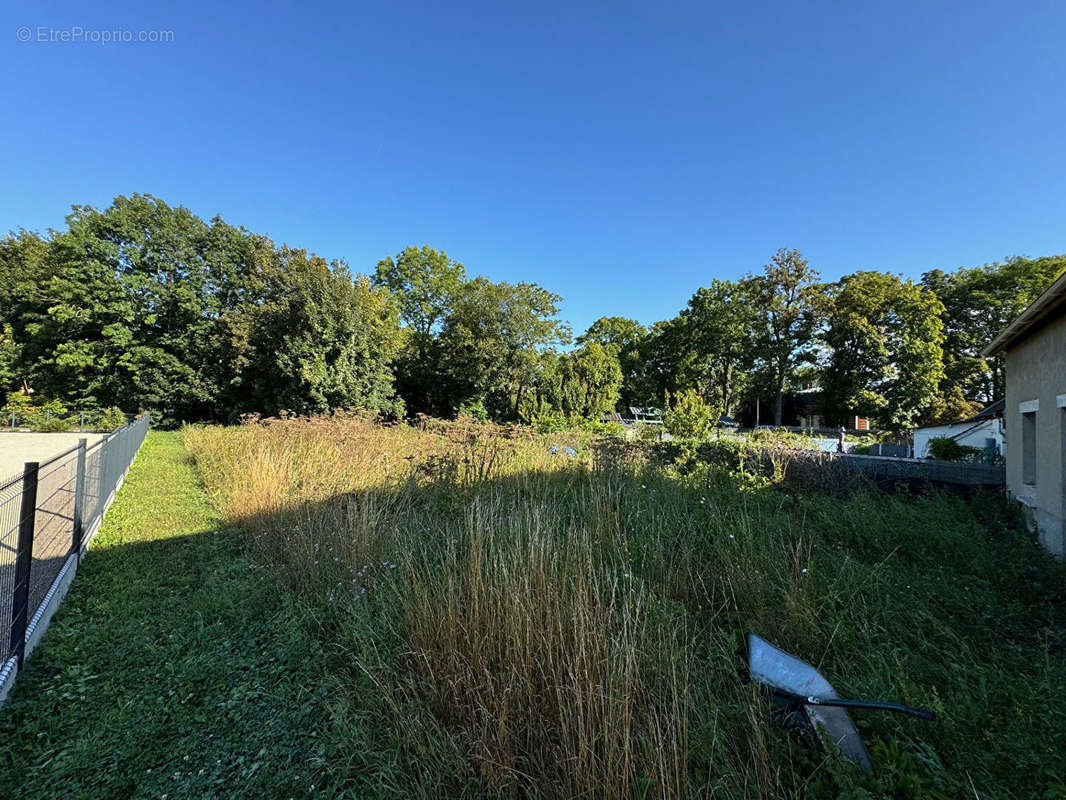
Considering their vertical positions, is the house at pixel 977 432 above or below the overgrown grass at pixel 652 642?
above

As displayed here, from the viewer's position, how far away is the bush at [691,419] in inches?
427

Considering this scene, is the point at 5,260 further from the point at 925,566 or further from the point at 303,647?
the point at 925,566

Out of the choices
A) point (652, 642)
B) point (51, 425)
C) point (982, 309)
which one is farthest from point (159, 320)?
point (982, 309)

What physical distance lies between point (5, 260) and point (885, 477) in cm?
3702

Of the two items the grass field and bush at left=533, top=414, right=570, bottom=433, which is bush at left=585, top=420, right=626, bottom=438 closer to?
bush at left=533, top=414, right=570, bottom=433

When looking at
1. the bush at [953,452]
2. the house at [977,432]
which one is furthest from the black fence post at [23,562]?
the bush at [953,452]

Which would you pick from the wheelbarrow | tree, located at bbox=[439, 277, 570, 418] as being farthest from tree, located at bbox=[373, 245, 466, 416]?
the wheelbarrow

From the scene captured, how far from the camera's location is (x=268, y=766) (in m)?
1.89

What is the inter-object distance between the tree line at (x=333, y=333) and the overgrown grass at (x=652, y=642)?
12783 millimetres

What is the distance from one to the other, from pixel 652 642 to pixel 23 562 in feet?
12.1

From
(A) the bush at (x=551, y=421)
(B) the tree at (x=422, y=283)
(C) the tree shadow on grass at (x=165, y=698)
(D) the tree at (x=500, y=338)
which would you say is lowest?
(C) the tree shadow on grass at (x=165, y=698)

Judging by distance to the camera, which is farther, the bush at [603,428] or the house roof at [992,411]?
the bush at [603,428]

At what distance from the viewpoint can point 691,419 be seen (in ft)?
35.7

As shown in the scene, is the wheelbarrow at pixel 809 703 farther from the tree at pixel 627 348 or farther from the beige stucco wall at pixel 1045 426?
the tree at pixel 627 348
